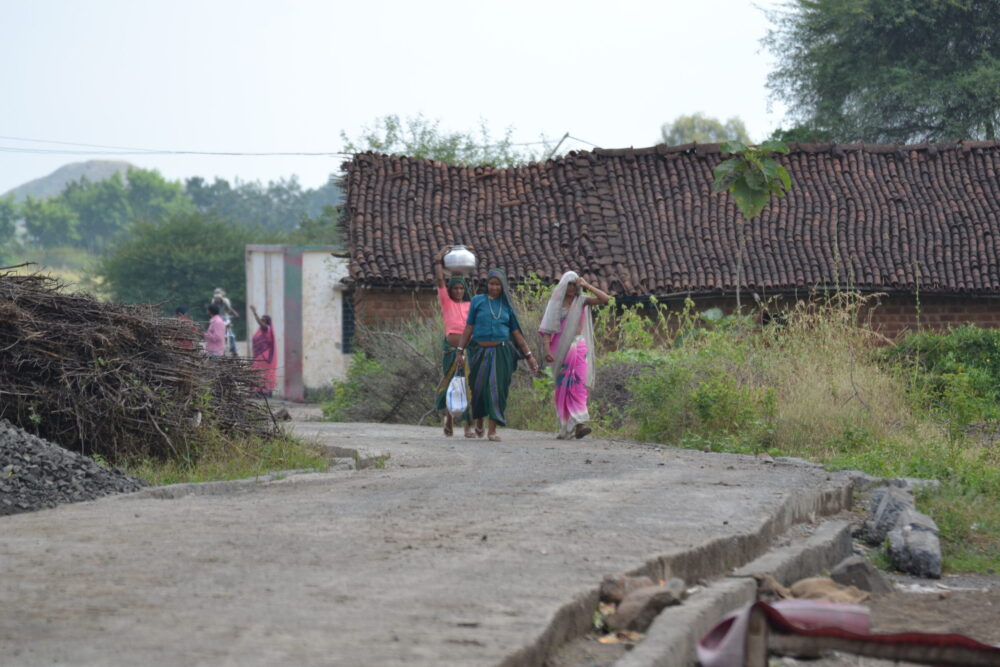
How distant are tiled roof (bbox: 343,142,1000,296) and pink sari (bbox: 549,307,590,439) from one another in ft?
35.0

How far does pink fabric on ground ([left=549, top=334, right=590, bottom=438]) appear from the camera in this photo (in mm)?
12781

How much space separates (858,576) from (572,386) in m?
6.33

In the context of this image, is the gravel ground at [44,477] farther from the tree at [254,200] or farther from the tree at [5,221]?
the tree at [254,200]

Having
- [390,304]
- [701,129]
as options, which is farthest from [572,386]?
[701,129]

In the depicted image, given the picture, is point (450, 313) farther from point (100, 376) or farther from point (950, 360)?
point (950, 360)

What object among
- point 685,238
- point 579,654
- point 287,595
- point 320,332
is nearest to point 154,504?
point 287,595

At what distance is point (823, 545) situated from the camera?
7.05 metres

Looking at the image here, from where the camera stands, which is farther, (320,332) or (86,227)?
(86,227)

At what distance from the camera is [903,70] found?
35781 mm

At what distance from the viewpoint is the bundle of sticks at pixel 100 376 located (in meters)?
9.09

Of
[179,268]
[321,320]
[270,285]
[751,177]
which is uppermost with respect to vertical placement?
[751,177]

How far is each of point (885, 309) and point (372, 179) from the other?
10.5 metres

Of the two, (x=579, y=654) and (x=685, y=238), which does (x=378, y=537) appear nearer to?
(x=579, y=654)

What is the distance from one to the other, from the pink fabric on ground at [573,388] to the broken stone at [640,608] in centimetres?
779
